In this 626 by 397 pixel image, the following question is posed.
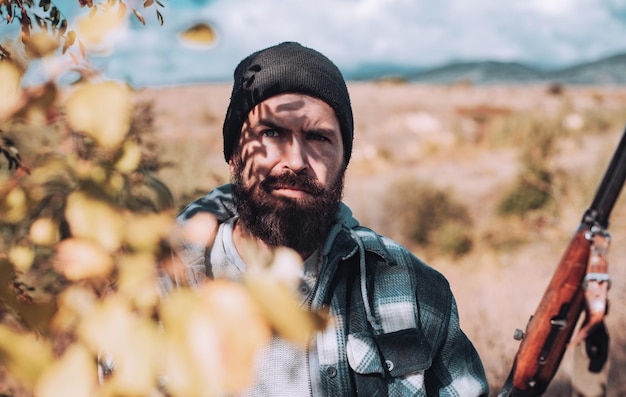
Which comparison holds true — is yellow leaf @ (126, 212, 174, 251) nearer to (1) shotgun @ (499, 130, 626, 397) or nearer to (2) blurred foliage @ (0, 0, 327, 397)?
(2) blurred foliage @ (0, 0, 327, 397)

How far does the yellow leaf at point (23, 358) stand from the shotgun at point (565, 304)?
184cm

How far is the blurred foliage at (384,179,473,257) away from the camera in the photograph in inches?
466

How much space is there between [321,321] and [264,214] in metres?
1.41

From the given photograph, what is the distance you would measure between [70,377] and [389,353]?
4.18 ft

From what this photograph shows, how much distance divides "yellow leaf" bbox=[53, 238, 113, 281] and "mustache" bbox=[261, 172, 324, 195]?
1.23 metres

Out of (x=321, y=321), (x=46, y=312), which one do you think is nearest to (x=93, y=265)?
(x=46, y=312)

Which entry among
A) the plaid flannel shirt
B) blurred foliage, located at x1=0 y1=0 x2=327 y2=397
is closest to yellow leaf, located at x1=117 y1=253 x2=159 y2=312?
blurred foliage, located at x1=0 y1=0 x2=327 y2=397

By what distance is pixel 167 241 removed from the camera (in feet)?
1.54

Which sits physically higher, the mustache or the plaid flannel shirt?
the mustache

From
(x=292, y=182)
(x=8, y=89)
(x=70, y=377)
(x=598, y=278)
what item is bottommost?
(x=598, y=278)

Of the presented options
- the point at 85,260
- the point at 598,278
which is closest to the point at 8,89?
the point at 85,260

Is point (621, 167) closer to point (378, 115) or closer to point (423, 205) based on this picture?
point (423, 205)

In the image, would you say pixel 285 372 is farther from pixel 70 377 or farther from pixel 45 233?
pixel 70 377

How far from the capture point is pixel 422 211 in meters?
12.0
